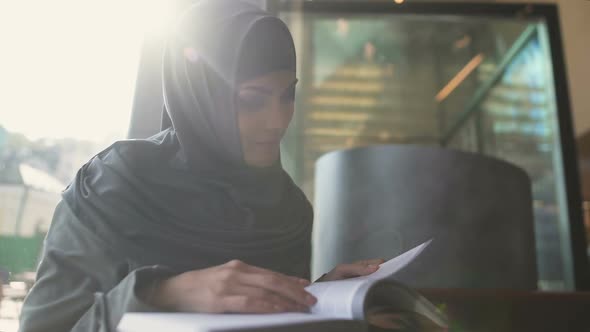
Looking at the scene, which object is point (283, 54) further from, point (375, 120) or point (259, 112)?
point (375, 120)

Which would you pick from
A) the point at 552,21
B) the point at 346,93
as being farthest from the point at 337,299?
the point at 346,93

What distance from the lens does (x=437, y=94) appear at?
106 inches

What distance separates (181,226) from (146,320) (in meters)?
0.11

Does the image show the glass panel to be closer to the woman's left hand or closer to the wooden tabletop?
the woman's left hand

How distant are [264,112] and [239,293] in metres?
0.17

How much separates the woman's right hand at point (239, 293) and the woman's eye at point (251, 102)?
15 centimetres

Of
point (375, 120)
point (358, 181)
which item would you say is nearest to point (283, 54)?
point (358, 181)

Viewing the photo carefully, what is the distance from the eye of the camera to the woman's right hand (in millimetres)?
302

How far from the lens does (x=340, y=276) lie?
0.43 meters

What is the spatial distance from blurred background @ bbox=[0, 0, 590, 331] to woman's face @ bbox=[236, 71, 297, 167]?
76mm

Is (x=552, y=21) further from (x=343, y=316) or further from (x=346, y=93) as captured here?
(x=343, y=316)

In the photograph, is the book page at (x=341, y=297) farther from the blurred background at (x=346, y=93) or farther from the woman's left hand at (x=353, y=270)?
the blurred background at (x=346, y=93)

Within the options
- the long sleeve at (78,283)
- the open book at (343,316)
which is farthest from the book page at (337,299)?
the long sleeve at (78,283)

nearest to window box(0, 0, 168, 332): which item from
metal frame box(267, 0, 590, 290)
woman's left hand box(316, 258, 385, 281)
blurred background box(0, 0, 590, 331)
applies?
blurred background box(0, 0, 590, 331)
